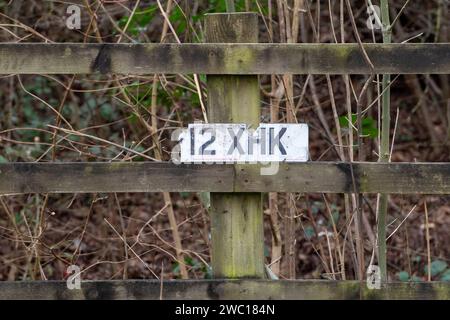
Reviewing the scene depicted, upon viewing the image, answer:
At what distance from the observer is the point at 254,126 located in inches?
149

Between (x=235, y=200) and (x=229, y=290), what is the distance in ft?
1.16

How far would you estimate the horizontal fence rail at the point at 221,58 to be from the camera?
3.75 m

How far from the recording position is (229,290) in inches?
150

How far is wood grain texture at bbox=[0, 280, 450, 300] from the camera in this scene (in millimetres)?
3805

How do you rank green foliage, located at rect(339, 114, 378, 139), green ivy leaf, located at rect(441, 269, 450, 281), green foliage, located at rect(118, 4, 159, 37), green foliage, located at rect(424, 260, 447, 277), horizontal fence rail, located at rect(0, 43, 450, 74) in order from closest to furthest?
horizontal fence rail, located at rect(0, 43, 450, 74) → green foliage, located at rect(339, 114, 378, 139) → green foliage, located at rect(118, 4, 159, 37) → green ivy leaf, located at rect(441, 269, 450, 281) → green foliage, located at rect(424, 260, 447, 277)

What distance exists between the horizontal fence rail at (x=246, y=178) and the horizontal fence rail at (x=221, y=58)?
0.37 m

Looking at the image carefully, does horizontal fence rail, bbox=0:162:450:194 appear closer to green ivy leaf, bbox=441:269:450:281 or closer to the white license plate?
the white license plate

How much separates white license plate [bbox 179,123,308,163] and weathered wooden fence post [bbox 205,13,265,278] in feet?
0.16

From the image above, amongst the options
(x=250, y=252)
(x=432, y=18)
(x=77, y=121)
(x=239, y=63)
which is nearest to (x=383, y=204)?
(x=250, y=252)

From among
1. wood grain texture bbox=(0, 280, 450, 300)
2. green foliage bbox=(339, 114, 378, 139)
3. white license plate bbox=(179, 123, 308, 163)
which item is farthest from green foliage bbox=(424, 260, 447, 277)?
white license plate bbox=(179, 123, 308, 163)

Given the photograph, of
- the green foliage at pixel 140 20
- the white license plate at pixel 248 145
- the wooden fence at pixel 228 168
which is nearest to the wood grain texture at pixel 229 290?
the wooden fence at pixel 228 168

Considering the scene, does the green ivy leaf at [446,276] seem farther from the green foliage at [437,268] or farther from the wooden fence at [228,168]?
the wooden fence at [228,168]

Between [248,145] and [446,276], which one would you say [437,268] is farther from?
[248,145]
